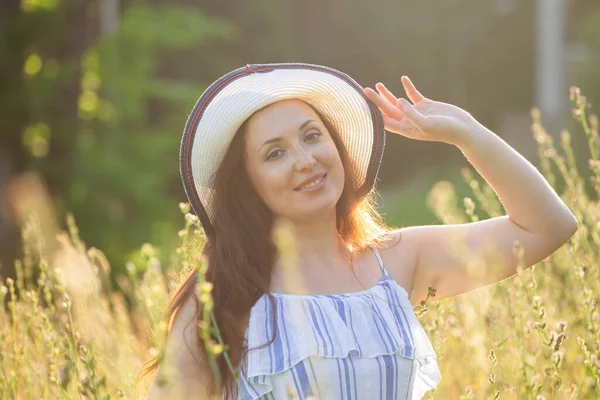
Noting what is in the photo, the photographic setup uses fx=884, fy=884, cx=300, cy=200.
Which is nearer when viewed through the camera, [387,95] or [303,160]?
[303,160]

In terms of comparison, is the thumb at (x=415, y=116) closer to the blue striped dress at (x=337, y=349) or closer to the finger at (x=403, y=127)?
the finger at (x=403, y=127)

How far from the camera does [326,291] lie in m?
2.33

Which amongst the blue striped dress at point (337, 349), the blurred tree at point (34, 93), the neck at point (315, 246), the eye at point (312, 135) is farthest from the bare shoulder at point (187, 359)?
the blurred tree at point (34, 93)

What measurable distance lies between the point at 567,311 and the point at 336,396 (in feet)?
4.78

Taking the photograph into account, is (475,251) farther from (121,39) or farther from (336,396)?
(121,39)

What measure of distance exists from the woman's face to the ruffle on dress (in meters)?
0.25

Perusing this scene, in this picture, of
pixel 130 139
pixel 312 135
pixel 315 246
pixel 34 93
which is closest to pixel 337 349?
pixel 315 246

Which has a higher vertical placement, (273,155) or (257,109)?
(257,109)

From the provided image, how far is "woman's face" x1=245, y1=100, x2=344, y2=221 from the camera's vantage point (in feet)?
7.57

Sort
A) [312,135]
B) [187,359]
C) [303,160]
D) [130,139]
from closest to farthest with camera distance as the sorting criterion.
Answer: [187,359]
[303,160]
[312,135]
[130,139]

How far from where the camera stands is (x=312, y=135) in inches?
94.0

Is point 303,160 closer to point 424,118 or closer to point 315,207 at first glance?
point 315,207

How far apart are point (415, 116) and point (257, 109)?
429 millimetres

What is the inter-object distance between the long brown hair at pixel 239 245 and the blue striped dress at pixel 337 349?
44 mm
